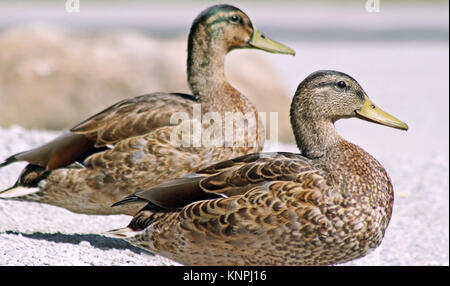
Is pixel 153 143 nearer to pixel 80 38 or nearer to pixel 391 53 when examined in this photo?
pixel 80 38

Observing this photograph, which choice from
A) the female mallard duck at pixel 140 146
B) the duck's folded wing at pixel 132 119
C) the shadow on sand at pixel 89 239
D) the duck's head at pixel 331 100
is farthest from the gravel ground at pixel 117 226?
the duck's head at pixel 331 100

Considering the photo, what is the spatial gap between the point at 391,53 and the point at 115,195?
15.1m

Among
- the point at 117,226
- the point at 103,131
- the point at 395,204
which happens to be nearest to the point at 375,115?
the point at 103,131

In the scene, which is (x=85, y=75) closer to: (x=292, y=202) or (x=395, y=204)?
(x=395, y=204)

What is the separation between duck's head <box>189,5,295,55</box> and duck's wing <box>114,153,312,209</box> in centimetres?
123

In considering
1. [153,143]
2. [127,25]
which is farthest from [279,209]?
[127,25]

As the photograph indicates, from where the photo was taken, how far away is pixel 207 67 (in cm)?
535

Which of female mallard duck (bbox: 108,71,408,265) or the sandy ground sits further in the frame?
the sandy ground

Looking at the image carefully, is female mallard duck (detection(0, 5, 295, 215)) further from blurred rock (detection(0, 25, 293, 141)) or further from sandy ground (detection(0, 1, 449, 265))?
blurred rock (detection(0, 25, 293, 141))

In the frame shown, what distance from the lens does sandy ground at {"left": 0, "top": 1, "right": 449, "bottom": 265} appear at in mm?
4789

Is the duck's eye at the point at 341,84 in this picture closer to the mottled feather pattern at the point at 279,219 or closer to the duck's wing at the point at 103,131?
the mottled feather pattern at the point at 279,219

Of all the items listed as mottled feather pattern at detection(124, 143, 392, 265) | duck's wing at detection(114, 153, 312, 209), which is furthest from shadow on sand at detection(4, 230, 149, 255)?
mottled feather pattern at detection(124, 143, 392, 265)

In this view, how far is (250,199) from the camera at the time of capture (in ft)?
13.5

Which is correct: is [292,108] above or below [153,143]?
above
